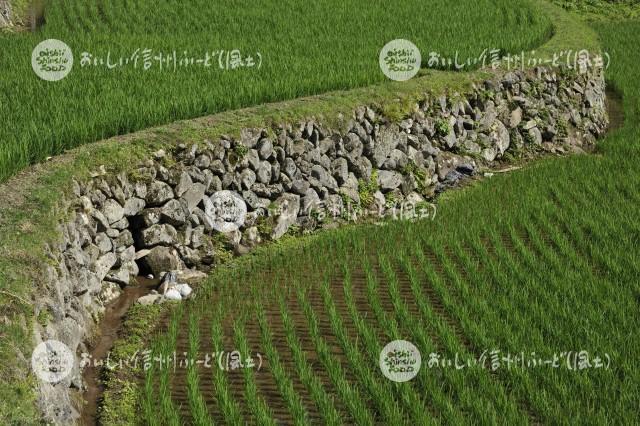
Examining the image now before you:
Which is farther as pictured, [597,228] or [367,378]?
[597,228]

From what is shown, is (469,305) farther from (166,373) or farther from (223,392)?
(166,373)

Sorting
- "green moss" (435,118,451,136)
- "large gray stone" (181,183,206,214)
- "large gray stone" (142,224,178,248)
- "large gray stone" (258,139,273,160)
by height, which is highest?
"green moss" (435,118,451,136)

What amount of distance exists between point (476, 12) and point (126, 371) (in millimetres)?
11486

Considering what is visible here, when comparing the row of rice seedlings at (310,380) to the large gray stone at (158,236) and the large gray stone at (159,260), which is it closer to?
the large gray stone at (159,260)

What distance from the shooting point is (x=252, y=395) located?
4.82m

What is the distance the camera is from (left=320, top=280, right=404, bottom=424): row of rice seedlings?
4566 mm

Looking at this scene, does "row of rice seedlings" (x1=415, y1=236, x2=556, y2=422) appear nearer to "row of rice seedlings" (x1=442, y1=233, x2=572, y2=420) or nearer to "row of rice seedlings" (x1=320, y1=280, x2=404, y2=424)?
"row of rice seedlings" (x1=442, y1=233, x2=572, y2=420)

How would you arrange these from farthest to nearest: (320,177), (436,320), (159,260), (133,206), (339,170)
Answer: (339,170), (320,177), (159,260), (133,206), (436,320)

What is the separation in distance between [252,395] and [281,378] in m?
0.24

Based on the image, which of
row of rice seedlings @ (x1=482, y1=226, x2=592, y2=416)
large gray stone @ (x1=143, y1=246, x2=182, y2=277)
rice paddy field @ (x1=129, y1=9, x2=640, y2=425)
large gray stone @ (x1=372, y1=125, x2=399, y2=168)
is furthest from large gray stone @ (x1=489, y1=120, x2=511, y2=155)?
large gray stone @ (x1=143, y1=246, x2=182, y2=277)

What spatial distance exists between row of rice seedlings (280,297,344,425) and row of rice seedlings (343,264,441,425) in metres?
0.41

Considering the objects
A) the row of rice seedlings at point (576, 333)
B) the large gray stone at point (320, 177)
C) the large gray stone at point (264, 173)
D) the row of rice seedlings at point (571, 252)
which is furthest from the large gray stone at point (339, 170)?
the row of rice seedlings at point (576, 333)

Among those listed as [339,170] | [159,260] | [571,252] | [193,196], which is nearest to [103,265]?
[159,260]

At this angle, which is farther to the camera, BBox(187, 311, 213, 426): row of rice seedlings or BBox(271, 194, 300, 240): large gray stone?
BBox(271, 194, 300, 240): large gray stone
